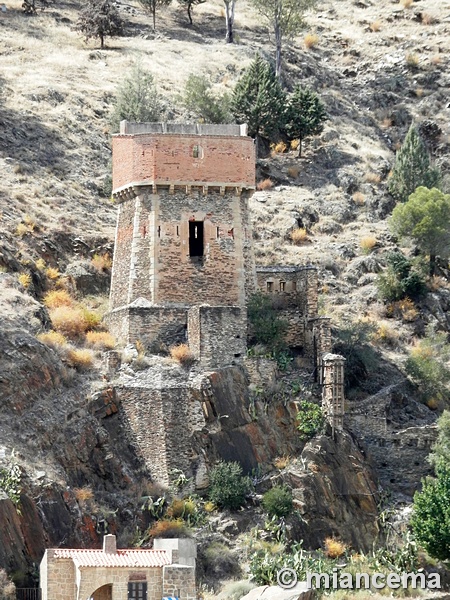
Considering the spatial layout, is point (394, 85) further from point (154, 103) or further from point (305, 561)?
point (305, 561)

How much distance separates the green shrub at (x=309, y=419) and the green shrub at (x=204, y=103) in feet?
91.3

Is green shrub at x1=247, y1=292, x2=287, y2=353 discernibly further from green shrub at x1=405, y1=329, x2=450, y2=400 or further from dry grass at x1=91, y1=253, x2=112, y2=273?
dry grass at x1=91, y1=253, x2=112, y2=273

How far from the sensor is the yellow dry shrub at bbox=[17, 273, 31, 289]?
255ft

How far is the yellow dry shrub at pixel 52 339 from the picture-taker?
72.3m

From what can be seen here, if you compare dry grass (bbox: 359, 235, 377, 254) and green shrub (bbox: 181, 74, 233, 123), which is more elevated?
green shrub (bbox: 181, 74, 233, 123)

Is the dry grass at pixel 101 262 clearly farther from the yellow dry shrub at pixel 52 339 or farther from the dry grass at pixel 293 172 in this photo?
the dry grass at pixel 293 172

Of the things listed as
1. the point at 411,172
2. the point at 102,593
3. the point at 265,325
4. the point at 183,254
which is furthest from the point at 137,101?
the point at 102,593

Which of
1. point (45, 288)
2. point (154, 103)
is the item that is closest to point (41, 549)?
point (45, 288)

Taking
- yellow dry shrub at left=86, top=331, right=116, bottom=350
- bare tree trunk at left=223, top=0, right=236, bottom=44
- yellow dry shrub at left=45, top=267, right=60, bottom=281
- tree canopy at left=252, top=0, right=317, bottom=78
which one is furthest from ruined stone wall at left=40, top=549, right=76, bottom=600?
bare tree trunk at left=223, top=0, right=236, bottom=44

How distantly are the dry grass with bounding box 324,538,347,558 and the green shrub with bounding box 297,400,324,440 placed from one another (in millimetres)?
4754

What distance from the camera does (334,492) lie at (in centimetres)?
7144

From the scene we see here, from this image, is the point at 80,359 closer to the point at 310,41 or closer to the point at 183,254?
the point at 183,254

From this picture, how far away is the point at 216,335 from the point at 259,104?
91.3ft

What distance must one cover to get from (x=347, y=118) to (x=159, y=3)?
2019 centimetres
